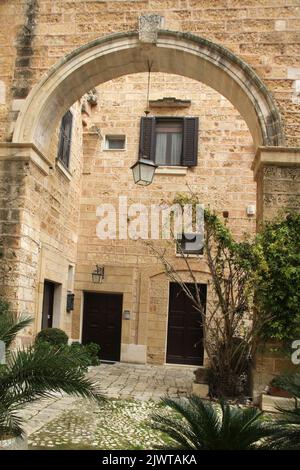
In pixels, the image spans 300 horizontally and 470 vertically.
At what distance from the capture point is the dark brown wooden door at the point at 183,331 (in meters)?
11.6

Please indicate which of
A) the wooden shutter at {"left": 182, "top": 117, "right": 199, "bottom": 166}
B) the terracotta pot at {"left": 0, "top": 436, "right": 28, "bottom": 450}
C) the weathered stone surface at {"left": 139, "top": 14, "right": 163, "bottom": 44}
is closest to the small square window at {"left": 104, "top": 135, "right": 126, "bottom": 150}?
the wooden shutter at {"left": 182, "top": 117, "right": 199, "bottom": 166}

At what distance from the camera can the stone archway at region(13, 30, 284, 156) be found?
707 centimetres

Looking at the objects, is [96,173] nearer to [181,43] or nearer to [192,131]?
[192,131]

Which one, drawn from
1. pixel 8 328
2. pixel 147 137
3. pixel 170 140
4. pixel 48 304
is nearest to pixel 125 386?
pixel 48 304

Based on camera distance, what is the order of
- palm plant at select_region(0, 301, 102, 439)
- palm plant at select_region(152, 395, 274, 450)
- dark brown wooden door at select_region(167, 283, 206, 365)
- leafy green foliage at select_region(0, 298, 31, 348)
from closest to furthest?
palm plant at select_region(152, 395, 274, 450) → palm plant at select_region(0, 301, 102, 439) → leafy green foliage at select_region(0, 298, 31, 348) → dark brown wooden door at select_region(167, 283, 206, 365)

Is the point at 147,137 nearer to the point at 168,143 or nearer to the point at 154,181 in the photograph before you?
the point at 168,143

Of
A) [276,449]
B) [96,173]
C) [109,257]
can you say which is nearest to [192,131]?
[96,173]

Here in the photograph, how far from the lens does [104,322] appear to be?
12.1 meters

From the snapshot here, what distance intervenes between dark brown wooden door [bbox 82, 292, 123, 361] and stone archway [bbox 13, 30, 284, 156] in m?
5.19

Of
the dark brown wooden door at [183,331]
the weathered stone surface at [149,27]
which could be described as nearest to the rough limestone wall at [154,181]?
the dark brown wooden door at [183,331]

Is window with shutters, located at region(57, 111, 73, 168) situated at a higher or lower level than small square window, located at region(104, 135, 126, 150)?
lower

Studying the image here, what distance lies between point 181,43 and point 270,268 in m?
3.47

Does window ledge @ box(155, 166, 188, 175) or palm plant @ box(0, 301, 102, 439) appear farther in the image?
window ledge @ box(155, 166, 188, 175)

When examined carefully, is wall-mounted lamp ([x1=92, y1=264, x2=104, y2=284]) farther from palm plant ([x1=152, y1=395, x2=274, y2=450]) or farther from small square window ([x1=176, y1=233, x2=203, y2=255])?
palm plant ([x1=152, y1=395, x2=274, y2=450])
